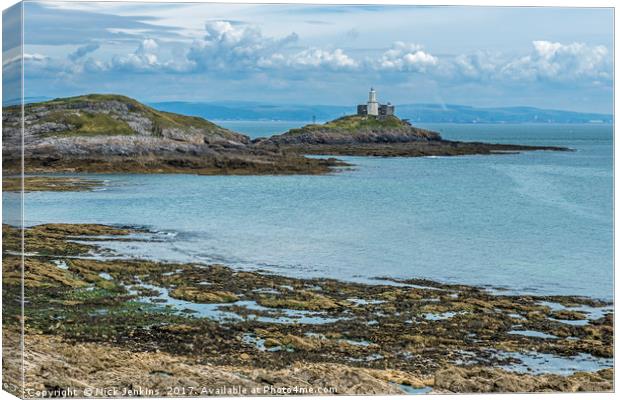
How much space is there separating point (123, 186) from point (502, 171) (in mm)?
8999

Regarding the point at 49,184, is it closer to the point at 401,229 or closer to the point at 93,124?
the point at 401,229

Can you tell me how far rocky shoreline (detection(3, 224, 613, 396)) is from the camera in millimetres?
10797

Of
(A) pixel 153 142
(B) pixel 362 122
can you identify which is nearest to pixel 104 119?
(A) pixel 153 142

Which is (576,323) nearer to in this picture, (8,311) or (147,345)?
(147,345)

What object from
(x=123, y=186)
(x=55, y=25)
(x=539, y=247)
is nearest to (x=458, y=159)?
(x=123, y=186)

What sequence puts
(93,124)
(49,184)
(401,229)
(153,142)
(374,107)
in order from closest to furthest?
(374,107)
(49,184)
(401,229)
(93,124)
(153,142)

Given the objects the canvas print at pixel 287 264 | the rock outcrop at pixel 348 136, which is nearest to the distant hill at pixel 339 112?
the canvas print at pixel 287 264

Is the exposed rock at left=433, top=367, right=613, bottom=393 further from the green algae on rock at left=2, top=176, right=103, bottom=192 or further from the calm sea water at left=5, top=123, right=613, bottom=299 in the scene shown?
the green algae on rock at left=2, top=176, right=103, bottom=192

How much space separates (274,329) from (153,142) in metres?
12.8

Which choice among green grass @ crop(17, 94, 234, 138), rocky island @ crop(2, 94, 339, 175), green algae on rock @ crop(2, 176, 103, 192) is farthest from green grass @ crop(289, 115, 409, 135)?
green algae on rock @ crop(2, 176, 103, 192)

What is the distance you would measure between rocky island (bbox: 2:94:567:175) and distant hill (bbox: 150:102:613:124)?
0.96 meters

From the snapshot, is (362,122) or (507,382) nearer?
(507,382)

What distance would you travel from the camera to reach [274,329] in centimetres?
1191

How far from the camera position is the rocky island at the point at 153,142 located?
1531 centimetres
